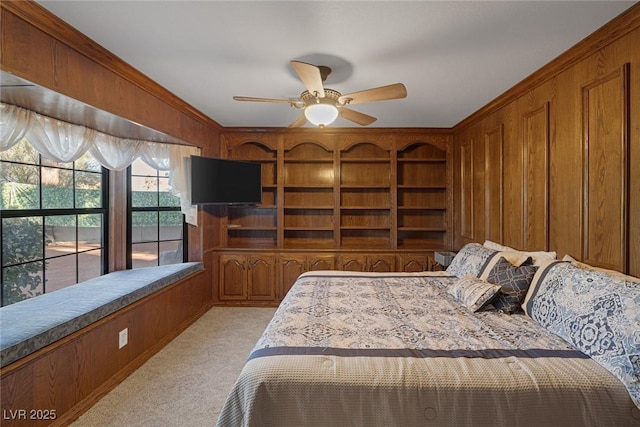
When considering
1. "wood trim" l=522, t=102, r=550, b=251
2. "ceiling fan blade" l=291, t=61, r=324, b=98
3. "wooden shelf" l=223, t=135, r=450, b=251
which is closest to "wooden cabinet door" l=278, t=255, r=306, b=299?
"wooden shelf" l=223, t=135, r=450, b=251

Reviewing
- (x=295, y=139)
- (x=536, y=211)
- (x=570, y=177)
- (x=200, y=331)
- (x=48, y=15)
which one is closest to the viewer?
(x=48, y=15)

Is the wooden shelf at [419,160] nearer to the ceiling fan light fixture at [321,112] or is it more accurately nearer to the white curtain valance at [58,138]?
the ceiling fan light fixture at [321,112]

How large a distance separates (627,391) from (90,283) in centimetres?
362

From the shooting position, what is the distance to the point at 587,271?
1.63m

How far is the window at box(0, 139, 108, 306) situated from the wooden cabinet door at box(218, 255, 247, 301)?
1412mm

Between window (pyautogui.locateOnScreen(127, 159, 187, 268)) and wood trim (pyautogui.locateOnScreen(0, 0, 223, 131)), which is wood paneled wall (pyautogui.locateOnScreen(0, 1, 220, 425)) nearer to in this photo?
wood trim (pyautogui.locateOnScreen(0, 0, 223, 131))

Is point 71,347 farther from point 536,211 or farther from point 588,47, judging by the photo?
point 588,47

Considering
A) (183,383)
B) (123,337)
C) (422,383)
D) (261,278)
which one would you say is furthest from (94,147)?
(422,383)

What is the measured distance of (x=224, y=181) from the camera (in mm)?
3709

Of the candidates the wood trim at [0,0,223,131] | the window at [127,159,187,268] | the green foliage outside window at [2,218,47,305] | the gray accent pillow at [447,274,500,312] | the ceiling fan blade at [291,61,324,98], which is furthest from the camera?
the window at [127,159,187,268]

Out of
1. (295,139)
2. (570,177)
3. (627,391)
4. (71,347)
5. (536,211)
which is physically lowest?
(71,347)

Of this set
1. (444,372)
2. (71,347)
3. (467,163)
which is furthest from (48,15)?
(467,163)

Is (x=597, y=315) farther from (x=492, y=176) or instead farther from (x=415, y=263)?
(x=415, y=263)

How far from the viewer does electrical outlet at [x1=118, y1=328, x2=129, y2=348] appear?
7.63 feet
